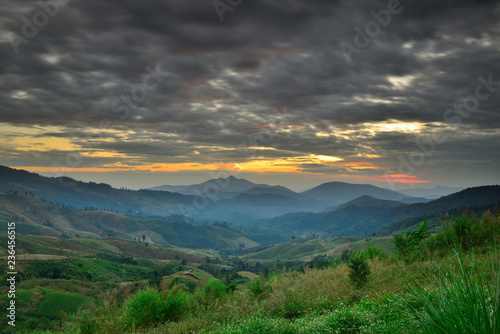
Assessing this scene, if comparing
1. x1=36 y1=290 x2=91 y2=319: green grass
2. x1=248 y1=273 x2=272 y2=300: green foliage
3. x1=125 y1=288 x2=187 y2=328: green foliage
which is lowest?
x1=36 y1=290 x2=91 y2=319: green grass

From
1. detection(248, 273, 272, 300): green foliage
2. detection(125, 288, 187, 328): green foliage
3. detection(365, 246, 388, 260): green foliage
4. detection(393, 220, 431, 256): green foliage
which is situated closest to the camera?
detection(125, 288, 187, 328): green foliage

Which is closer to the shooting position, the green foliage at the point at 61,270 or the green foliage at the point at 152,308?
the green foliage at the point at 152,308

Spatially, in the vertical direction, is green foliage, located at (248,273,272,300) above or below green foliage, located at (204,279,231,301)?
above

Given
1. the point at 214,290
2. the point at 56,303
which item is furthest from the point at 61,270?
the point at 214,290

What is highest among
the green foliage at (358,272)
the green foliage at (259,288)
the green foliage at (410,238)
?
the green foliage at (410,238)

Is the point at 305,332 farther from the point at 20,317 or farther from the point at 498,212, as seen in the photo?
the point at 20,317

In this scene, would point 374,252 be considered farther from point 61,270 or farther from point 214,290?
point 61,270

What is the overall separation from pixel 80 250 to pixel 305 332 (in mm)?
205094

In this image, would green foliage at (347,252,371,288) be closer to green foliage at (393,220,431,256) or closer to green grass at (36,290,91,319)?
green foliage at (393,220,431,256)

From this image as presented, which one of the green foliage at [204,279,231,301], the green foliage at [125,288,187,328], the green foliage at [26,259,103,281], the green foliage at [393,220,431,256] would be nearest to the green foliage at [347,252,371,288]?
the green foliage at [393,220,431,256]

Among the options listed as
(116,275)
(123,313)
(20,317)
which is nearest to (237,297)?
(123,313)

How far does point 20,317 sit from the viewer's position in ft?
256

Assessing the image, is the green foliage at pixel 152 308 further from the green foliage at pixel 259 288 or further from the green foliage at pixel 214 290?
the green foliage at pixel 259 288

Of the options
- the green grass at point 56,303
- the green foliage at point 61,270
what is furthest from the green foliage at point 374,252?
the green foliage at point 61,270
